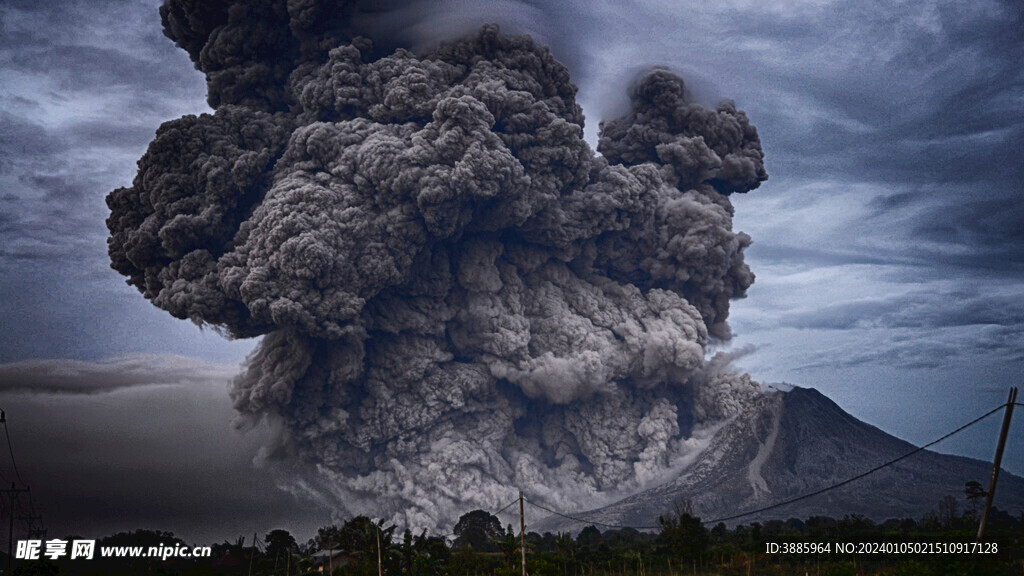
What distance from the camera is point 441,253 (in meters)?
52.4

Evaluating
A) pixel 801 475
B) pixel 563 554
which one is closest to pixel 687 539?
pixel 563 554

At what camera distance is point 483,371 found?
177 feet

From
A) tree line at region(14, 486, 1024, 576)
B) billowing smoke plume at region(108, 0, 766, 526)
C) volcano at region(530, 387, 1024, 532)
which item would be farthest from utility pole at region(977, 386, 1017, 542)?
volcano at region(530, 387, 1024, 532)

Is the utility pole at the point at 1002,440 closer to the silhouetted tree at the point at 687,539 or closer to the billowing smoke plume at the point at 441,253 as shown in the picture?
the silhouetted tree at the point at 687,539

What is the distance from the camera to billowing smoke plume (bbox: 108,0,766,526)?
4672 cm

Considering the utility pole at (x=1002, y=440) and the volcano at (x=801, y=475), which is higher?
the volcano at (x=801, y=475)

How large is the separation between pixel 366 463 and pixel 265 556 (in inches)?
306

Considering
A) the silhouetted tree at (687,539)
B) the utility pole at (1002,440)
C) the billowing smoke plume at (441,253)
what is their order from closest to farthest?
the utility pole at (1002,440) < the silhouetted tree at (687,539) < the billowing smoke plume at (441,253)

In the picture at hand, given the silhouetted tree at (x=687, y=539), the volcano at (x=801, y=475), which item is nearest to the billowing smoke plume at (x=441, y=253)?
the volcano at (x=801, y=475)

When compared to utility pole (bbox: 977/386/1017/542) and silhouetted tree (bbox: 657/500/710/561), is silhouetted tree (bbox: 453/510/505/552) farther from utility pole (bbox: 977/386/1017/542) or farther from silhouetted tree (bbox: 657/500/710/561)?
utility pole (bbox: 977/386/1017/542)

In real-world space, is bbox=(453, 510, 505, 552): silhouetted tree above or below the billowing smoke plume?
below

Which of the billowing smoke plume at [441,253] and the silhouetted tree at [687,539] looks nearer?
the silhouetted tree at [687,539]

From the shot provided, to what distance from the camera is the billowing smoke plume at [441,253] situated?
153 ft

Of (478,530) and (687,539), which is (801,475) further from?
(687,539)
